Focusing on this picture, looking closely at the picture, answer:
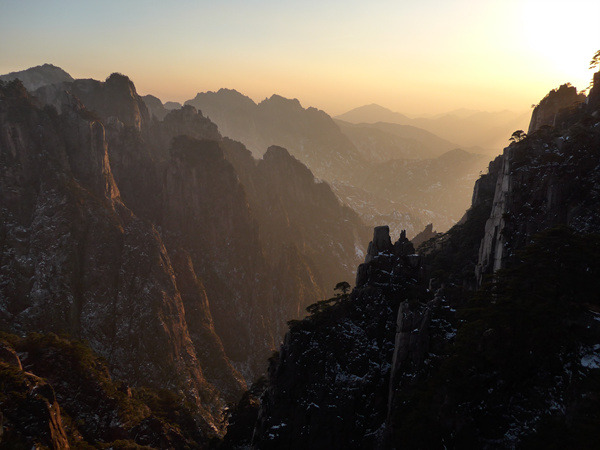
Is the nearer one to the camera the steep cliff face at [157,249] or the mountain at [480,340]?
the mountain at [480,340]

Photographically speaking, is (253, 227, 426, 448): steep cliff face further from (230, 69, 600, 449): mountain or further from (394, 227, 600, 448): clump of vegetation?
(394, 227, 600, 448): clump of vegetation

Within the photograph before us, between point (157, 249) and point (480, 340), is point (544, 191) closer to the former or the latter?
point (480, 340)

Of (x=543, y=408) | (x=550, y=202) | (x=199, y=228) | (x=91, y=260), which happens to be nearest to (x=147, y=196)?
(x=199, y=228)

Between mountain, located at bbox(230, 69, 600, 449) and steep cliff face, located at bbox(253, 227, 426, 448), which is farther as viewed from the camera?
steep cliff face, located at bbox(253, 227, 426, 448)

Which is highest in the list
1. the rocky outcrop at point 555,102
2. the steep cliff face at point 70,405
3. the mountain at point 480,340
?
the rocky outcrop at point 555,102

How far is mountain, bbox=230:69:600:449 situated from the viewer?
32875mm

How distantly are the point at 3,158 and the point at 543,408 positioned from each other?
433 feet

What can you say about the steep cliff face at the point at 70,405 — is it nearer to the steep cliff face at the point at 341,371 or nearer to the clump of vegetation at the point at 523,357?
the steep cliff face at the point at 341,371

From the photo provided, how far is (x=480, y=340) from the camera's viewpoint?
3772 cm

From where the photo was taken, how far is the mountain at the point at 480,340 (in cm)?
3288

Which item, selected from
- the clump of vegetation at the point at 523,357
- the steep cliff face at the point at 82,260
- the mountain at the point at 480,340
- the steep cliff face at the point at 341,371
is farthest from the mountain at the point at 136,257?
the clump of vegetation at the point at 523,357

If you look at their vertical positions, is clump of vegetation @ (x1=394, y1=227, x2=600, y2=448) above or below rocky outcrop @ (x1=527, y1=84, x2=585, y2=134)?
below

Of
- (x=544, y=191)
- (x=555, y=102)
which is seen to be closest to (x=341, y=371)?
(x=544, y=191)

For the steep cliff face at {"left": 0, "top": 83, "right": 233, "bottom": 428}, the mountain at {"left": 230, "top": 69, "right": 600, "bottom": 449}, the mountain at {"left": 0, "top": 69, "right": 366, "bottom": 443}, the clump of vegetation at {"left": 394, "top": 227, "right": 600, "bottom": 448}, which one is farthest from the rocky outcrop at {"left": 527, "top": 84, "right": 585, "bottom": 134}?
the steep cliff face at {"left": 0, "top": 83, "right": 233, "bottom": 428}
